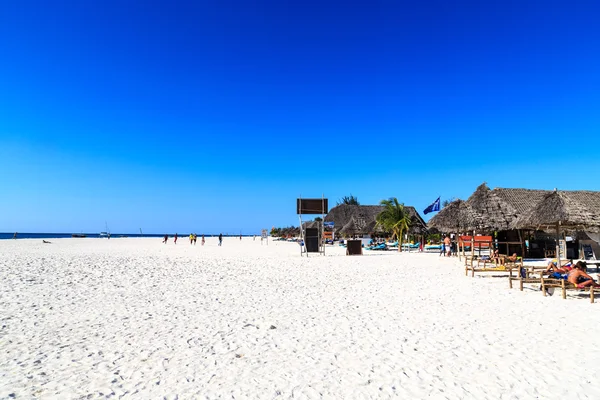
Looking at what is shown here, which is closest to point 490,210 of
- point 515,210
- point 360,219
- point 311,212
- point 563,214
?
point 515,210

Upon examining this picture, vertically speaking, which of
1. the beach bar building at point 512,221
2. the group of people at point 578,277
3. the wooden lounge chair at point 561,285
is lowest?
the wooden lounge chair at point 561,285

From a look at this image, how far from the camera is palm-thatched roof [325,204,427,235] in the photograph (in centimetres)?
3292

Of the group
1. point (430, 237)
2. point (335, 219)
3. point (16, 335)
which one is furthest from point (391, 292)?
point (335, 219)

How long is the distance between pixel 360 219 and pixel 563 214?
2868 cm

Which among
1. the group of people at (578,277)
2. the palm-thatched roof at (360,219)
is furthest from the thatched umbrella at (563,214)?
the palm-thatched roof at (360,219)

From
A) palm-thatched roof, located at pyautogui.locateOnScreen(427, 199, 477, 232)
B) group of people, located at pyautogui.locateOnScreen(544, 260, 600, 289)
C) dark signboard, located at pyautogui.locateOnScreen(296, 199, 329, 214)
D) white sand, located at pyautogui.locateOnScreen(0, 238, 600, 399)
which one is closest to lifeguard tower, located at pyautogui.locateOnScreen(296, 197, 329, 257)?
dark signboard, located at pyautogui.locateOnScreen(296, 199, 329, 214)

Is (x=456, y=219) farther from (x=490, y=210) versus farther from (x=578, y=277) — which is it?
(x=578, y=277)

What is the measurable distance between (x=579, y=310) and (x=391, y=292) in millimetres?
3422

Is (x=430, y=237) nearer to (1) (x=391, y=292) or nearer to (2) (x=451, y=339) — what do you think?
(1) (x=391, y=292)

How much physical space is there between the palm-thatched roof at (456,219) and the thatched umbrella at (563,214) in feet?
17.0

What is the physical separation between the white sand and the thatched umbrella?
4.42 m

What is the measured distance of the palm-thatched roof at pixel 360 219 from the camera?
32.9 metres

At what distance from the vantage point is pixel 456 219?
19469 millimetres

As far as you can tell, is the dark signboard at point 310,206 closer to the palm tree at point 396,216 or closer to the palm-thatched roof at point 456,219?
the palm-thatched roof at point 456,219
